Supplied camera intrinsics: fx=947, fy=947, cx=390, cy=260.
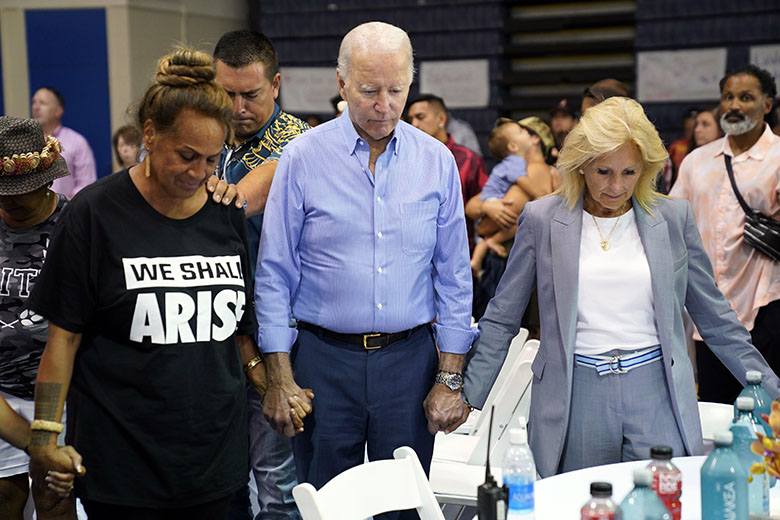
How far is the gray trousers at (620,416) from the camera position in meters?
2.52

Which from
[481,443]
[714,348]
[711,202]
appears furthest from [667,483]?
[711,202]

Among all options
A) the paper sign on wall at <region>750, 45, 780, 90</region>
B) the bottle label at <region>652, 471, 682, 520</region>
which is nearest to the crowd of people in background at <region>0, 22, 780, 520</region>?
the bottle label at <region>652, 471, 682, 520</region>

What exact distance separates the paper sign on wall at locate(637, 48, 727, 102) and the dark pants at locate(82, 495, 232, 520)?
24.9 ft

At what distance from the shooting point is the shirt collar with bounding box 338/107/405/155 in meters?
2.59

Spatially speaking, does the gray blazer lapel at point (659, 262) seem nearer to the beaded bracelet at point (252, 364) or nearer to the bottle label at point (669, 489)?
the bottle label at point (669, 489)

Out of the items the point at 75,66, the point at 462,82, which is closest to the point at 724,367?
the point at 462,82

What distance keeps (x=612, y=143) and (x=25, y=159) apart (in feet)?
4.99

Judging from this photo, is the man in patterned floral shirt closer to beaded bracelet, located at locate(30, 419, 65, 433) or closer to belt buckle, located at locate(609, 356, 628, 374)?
beaded bracelet, located at locate(30, 419, 65, 433)

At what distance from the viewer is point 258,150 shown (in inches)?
111

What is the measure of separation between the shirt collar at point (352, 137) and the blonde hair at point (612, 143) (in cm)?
47

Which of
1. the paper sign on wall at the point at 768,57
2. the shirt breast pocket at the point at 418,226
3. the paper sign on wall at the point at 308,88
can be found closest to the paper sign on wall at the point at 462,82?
the paper sign on wall at the point at 308,88

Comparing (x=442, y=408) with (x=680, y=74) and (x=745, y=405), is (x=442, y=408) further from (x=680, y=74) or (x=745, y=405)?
(x=680, y=74)

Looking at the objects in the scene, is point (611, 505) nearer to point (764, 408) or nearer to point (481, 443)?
point (764, 408)

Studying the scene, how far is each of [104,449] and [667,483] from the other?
45.7 inches
